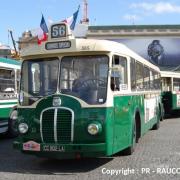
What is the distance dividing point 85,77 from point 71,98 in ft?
1.72

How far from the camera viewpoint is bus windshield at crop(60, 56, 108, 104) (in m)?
9.93

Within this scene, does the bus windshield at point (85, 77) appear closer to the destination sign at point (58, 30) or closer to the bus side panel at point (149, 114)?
the destination sign at point (58, 30)

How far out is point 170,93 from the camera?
2652 cm

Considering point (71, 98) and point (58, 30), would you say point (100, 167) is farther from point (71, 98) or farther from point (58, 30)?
point (58, 30)

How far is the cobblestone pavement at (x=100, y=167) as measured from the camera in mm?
9500

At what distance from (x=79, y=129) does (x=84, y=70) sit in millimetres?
1194

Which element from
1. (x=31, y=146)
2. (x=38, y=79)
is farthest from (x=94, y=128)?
(x=38, y=79)

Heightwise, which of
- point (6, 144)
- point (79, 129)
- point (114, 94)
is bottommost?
point (6, 144)

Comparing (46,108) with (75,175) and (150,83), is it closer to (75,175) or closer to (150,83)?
(75,175)

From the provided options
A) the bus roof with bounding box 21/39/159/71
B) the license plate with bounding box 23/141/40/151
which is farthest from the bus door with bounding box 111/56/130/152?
the license plate with bounding box 23/141/40/151

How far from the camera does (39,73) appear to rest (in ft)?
34.3

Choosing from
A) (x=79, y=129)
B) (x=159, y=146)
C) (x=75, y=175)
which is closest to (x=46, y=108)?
(x=79, y=129)

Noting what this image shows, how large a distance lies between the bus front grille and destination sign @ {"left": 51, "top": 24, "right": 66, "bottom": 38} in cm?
154

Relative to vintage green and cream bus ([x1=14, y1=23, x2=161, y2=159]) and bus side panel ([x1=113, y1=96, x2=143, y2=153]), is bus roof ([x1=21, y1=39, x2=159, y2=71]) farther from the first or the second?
bus side panel ([x1=113, y1=96, x2=143, y2=153])
